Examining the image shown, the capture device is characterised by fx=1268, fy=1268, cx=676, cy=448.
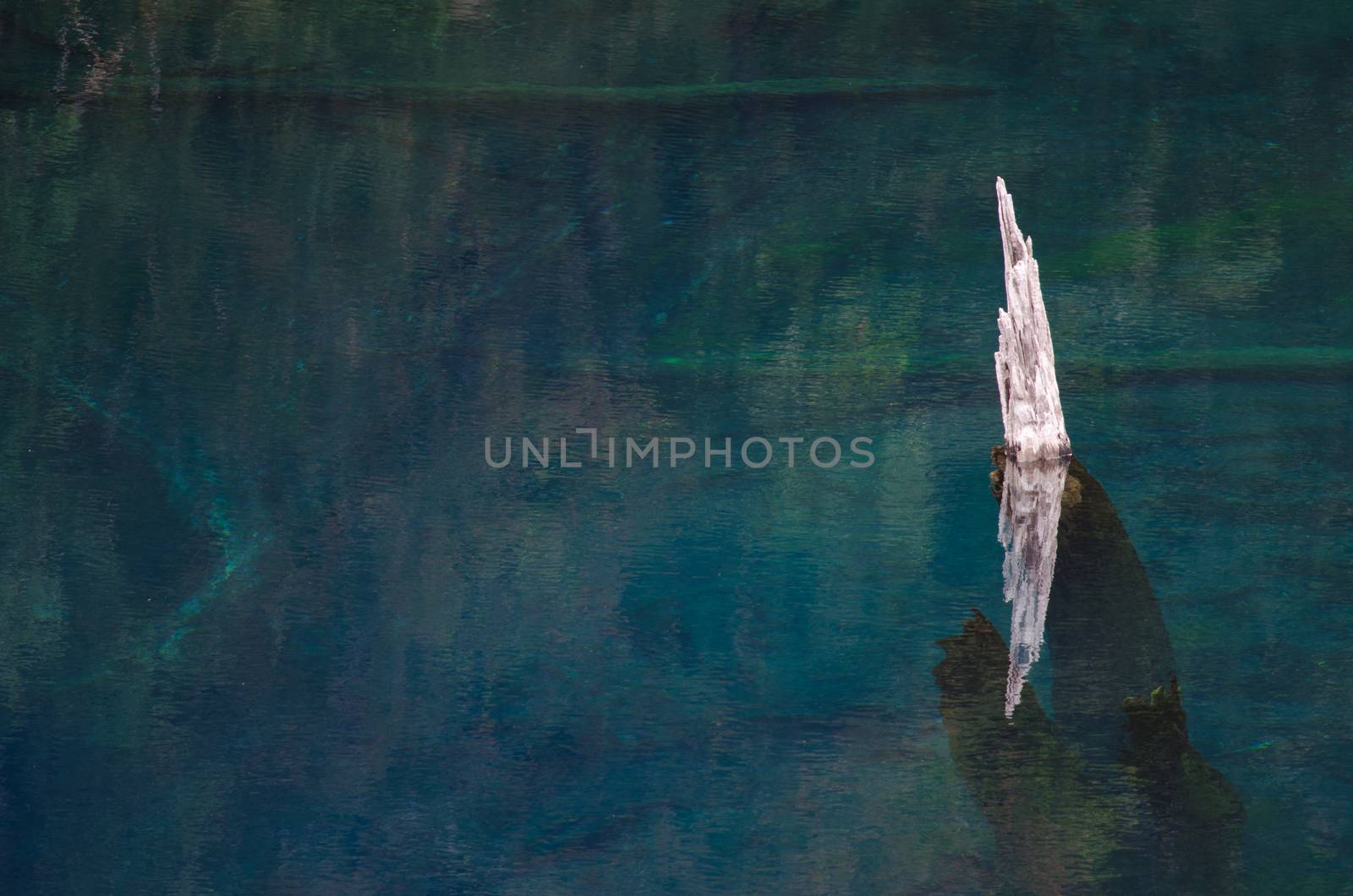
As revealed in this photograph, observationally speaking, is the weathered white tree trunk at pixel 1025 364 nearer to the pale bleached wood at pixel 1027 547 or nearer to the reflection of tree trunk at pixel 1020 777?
the pale bleached wood at pixel 1027 547

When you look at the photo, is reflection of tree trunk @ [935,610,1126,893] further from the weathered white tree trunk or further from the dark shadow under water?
the weathered white tree trunk

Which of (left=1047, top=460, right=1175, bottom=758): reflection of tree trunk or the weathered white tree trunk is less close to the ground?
the weathered white tree trunk

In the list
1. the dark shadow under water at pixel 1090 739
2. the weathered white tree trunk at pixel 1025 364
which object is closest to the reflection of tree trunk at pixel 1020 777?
the dark shadow under water at pixel 1090 739

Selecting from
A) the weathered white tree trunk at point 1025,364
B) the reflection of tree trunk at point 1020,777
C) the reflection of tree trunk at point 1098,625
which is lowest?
the reflection of tree trunk at point 1020,777

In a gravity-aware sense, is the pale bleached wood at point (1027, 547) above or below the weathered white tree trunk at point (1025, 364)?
below

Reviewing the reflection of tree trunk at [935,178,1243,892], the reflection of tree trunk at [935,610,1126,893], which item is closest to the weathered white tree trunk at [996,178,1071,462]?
the reflection of tree trunk at [935,178,1243,892]

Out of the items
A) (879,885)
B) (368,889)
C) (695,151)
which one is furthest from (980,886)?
(695,151)
